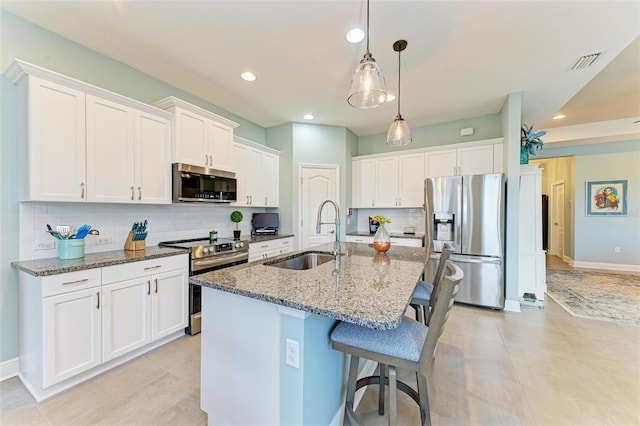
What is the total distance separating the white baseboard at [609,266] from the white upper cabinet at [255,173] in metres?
7.10

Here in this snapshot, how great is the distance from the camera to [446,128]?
4.49 metres

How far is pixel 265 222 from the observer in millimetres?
4461

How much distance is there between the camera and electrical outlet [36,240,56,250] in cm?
217

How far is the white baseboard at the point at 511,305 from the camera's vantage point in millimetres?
3451

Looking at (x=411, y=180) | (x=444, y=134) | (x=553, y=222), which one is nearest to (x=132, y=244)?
(x=411, y=180)

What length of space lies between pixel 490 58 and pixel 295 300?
10.1ft

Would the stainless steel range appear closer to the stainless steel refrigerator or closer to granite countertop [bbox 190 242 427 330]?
granite countertop [bbox 190 242 427 330]

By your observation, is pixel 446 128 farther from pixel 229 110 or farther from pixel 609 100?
pixel 229 110

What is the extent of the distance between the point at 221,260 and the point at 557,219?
358 inches

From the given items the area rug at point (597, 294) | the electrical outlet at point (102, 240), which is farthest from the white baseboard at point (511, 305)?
the electrical outlet at point (102, 240)

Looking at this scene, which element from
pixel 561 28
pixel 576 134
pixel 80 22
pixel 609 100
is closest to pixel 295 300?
pixel 80 22

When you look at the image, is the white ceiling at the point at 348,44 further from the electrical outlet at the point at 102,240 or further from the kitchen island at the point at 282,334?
A: the kitchen island at the point at 282,334

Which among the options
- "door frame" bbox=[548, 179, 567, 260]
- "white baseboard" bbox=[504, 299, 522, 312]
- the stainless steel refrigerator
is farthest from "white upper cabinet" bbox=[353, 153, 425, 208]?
"door frame" bbox=[548, 179, 567, 260]

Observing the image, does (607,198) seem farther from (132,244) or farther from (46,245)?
(46,245)
